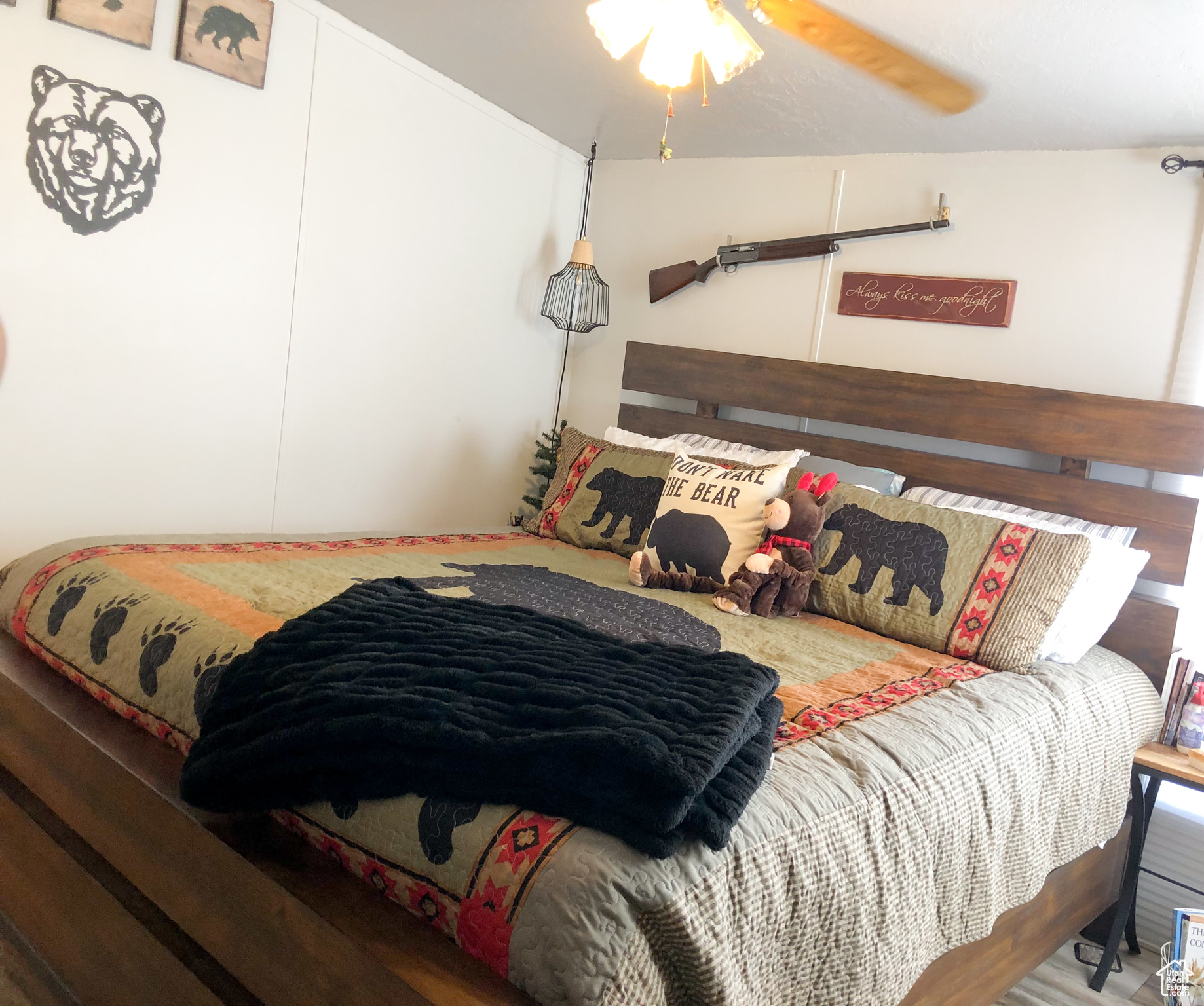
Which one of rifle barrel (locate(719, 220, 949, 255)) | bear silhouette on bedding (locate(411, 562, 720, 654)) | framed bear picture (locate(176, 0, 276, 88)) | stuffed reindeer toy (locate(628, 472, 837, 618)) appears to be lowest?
bear silhouette on bedding (locate(411, 562, 720, 654))

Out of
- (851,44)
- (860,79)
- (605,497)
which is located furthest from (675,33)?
(605,497)

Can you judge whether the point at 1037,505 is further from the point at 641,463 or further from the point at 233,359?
the point at 233,359

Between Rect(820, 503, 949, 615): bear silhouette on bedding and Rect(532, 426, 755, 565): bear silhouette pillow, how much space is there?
372mm

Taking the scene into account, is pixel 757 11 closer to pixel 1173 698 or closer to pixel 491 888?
pixel 491 888

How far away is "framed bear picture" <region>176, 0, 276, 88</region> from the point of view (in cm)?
266

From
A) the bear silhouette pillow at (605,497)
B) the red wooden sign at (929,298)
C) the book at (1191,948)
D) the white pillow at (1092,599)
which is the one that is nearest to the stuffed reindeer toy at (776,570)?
the bear silhouette pillow at (605,497)

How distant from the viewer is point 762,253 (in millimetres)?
3404

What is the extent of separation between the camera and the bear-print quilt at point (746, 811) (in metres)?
1.09

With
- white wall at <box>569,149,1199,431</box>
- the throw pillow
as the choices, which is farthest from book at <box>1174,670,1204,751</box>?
the throw pillow

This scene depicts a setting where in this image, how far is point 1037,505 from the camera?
2732mm

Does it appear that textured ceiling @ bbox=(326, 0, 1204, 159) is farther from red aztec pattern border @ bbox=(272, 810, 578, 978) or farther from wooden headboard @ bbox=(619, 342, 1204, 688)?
red aztec pattern border @ bbox=(272, 810, 578, 978)

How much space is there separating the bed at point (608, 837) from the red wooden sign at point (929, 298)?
1.08ft

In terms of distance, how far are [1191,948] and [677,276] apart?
8.65ft

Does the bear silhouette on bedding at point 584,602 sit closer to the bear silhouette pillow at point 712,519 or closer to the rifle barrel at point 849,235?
the bear silhouette pillow at point 712,519
